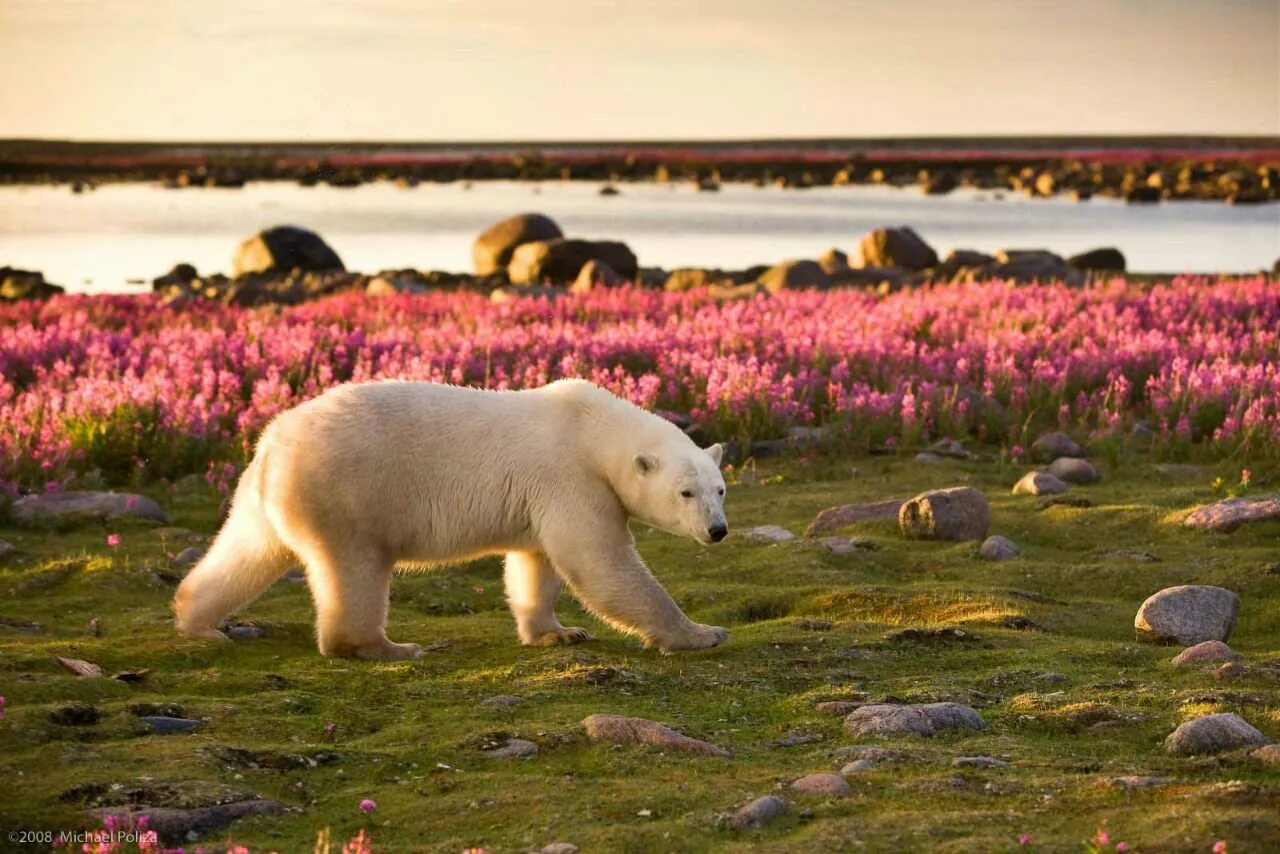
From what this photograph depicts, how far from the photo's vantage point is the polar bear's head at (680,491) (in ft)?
29.9

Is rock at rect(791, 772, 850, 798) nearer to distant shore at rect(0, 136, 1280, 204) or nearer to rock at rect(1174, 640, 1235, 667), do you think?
rock at rect(1174, 640, 1235, 667)

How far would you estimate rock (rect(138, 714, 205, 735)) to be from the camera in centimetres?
712

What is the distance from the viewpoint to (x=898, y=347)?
18781 mm

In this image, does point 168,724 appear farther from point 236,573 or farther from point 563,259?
point 563,259

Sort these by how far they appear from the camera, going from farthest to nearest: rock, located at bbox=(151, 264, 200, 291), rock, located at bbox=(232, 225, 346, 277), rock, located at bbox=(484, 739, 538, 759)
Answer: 1. rock, located at bbox=(232, 225, 346, 277)
2. rock, located at bbox=(151, 264, 200, 291)
3. rock, located at bbox=(484, 739, 538, 759)

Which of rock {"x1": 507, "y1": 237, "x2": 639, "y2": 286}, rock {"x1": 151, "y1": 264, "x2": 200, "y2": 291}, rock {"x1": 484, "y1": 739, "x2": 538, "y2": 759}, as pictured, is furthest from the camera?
rock {"x1": 151, "y1": 264, "x2": 200, "y2": 291}

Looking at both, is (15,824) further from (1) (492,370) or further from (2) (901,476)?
(1) (492,370)

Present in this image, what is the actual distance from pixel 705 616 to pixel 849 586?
0.93 metres

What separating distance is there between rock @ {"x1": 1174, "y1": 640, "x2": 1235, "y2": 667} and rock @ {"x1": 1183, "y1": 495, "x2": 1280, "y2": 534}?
3529 mm

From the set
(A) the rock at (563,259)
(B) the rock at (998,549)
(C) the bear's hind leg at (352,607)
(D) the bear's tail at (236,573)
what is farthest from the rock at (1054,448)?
(A) the rock at (563,259)

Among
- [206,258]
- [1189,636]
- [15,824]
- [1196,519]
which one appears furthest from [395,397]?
[206,258]

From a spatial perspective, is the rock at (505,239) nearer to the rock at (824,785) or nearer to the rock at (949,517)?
the rock at (949,517)

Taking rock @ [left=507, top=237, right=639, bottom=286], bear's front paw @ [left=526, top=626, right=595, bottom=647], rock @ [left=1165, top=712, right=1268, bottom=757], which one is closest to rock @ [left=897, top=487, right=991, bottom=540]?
bear's front paw @ [left=526, top=626, right=595, bottom=647]

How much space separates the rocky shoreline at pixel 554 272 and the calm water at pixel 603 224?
3.84m
